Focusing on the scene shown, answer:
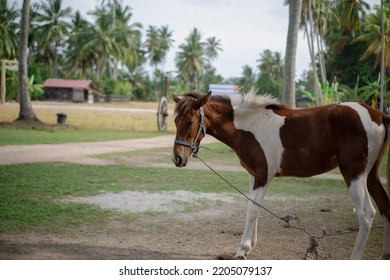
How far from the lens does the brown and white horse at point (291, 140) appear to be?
3393 millimetres

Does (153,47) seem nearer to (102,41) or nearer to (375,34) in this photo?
(102,41)

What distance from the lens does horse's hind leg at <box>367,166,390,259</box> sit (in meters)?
3.58

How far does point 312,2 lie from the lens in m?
10.0

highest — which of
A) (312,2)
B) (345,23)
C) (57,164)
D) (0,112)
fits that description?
(312,2)

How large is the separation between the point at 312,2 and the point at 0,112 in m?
7.96

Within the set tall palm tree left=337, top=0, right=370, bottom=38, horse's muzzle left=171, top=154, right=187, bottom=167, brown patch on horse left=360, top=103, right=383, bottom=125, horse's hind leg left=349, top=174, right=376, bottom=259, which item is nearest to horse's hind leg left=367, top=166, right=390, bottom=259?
horse's hind leg left=349, top=174, right=376, bottom=259

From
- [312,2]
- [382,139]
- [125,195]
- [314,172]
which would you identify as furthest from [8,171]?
[312,2]

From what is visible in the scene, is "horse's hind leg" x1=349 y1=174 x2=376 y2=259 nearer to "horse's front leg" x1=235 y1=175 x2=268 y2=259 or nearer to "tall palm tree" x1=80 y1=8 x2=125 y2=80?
"horse's front leg" x1=235 y1=175 x2=268 y2=259

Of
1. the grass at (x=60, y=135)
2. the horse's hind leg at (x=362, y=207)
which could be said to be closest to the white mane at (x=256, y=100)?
the horse's hind leg at (x=362, y=207)

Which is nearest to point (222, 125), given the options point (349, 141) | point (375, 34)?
point (349, 141)

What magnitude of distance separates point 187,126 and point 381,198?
1.78 m

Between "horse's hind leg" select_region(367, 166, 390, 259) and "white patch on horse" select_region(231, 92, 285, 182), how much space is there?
0.80 m

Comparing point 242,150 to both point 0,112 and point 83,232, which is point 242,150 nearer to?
point 83,232

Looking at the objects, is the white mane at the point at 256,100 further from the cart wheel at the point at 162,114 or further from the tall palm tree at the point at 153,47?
the cart wheel at the point at 162,114
